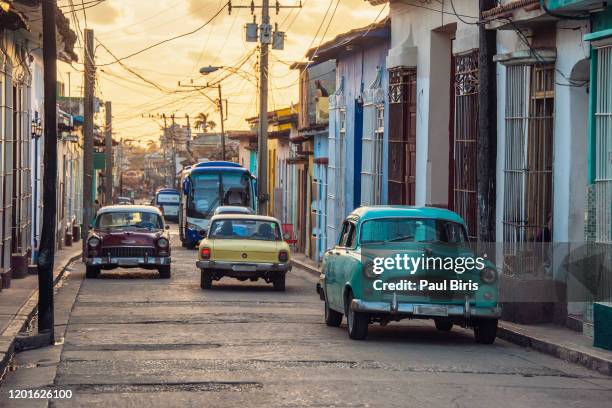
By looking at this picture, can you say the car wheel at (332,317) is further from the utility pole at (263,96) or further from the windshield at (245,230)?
the utility pole at (263,96)

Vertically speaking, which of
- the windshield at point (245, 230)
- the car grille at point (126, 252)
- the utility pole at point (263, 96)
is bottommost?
the car grille at point (126, 252)

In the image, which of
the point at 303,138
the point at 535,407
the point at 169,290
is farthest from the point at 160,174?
the point at 535,407

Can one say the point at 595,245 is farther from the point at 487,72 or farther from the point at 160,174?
the point at 160,174

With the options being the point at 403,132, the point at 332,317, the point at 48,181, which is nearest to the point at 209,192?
the point at 403,132

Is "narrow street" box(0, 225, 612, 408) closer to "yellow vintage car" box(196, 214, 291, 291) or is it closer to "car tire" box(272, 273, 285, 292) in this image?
"yellow vintage car" box(196, 214, 291, 291)

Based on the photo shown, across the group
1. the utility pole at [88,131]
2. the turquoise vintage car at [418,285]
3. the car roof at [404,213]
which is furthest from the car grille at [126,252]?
the utility pole at [88,131]

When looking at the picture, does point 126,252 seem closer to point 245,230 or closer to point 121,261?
point 121,261

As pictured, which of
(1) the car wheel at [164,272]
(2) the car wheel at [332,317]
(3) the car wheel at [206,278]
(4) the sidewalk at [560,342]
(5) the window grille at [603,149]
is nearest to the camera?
(4) the sidewalk at [560,342]

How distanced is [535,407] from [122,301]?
40.9 ft

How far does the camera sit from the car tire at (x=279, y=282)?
85.8 feet

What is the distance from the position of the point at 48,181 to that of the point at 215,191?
34221 mm

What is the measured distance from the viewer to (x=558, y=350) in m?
15.3

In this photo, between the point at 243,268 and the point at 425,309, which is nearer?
the point at 425,309

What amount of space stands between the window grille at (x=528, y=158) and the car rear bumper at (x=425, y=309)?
141 inches
